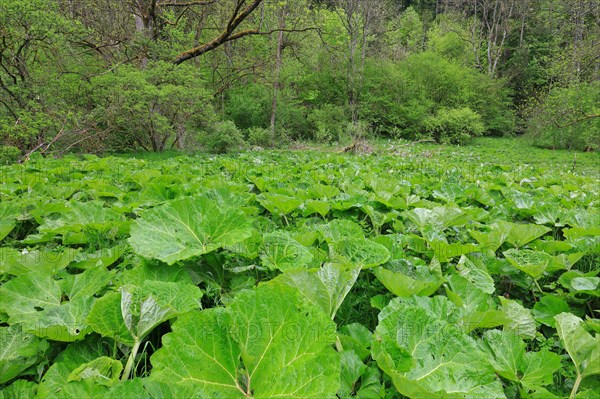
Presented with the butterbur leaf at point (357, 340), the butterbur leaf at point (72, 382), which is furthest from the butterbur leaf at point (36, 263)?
the butterbur leaf at point (357, 340)

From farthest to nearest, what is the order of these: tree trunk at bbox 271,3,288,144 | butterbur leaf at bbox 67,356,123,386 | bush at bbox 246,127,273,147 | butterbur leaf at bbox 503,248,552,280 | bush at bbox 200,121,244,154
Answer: tree trunk at bbox 271,3,288,144 < bush at bbox 246,127,273,147 < bush at bbox 200,121,244,154 < butterbur leaf at bbox 503,248,552,280 < butterbur leaf at bbox 67,356,123,386

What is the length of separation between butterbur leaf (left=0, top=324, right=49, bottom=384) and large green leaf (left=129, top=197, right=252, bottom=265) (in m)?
0.35

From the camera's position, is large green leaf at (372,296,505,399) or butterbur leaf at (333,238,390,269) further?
butterbur leaf at (333,238,390,269)

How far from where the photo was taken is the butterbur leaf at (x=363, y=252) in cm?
117

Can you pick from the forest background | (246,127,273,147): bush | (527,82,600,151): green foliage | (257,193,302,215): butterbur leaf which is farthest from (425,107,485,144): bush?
(257,193,302,215): butterbur leaf

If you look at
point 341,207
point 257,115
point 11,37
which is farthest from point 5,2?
point 257,115

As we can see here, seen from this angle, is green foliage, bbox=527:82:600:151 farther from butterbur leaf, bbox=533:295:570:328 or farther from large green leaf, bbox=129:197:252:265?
large green leaf, bbox=129:197:252:265

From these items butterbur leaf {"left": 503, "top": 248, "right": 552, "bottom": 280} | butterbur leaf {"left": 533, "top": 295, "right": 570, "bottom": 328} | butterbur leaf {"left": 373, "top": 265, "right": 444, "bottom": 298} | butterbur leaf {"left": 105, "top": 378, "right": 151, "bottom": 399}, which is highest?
butterbur leaf {"left": 105, "top": 378, "right": 151, "bottom": 399}

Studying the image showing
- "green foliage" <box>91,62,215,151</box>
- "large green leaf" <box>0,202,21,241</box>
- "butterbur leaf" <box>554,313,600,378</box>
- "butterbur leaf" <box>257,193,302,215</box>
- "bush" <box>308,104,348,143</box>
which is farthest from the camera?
"bush" <box>308,104,348,143</box>

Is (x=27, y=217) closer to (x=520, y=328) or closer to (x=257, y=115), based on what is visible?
(x=520, y=328)

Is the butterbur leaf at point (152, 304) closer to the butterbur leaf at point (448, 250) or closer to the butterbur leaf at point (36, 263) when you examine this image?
the butterbur leaf at point (36, 263)

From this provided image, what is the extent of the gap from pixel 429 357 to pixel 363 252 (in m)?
0.50

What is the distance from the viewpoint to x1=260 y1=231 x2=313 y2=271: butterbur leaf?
1126 millimetres

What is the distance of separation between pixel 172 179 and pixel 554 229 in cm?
297
